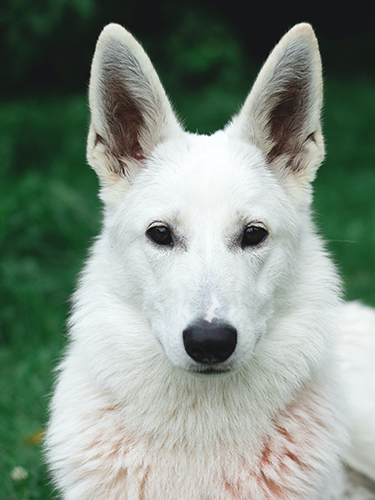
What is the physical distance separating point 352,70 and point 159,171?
48.3 feet

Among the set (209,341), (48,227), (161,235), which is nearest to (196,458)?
(209,341)

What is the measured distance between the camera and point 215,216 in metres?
2.71

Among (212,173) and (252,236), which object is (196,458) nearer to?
(252,236)

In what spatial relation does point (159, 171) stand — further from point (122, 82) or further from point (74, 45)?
point (74, 45)

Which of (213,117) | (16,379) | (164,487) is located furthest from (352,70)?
(164,487)

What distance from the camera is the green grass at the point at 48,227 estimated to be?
4312mm

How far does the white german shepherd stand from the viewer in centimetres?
272

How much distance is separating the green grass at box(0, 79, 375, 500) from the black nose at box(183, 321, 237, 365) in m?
1.52

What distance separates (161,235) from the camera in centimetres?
279

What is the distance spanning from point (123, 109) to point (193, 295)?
3.99 ft

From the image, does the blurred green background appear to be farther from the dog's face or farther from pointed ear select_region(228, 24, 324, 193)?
the dog's face

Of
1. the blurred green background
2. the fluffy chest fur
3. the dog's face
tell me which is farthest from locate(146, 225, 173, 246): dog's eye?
the blurred green background

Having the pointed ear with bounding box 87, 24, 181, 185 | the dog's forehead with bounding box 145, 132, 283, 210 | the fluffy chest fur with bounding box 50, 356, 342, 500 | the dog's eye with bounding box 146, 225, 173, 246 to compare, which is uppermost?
the pointed ear with bounding box 87, 24, 181, 185

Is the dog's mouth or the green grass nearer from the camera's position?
the dog's mouth
